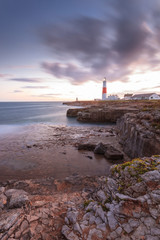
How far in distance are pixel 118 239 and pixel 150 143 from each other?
9.00 meters

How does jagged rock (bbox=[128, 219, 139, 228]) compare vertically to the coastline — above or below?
above

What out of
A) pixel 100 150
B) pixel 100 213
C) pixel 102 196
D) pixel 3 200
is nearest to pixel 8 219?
pixel 3 200

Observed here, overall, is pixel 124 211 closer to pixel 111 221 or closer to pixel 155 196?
pixel 111 221

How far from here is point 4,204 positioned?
5.91m

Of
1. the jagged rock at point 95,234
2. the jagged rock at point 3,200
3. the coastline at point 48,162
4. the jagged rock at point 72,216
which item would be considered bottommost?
the coastline at point 48,162

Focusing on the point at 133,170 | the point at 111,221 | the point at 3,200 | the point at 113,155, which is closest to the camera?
the point at 111,221

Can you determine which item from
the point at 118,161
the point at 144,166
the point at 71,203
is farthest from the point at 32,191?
the point at 118,161

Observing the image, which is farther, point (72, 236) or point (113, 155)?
point (113, 155)

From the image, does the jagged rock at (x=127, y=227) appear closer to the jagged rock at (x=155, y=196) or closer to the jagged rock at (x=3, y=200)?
the jagged rock at (x=155, y=196)

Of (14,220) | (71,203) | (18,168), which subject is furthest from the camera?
(18,168)

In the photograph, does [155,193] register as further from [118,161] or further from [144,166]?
[118,161]

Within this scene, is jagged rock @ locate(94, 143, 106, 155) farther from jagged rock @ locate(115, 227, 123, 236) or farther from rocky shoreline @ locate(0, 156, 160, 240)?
jagged rock @ locate(115, 227, 123, 236)

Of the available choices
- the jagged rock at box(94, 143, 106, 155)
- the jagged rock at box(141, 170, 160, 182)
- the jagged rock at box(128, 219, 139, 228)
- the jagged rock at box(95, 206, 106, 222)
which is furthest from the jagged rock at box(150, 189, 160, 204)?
the jagged rock at box(94, 143, 106, 155)

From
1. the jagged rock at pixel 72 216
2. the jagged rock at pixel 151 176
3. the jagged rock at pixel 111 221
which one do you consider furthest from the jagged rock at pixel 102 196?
the jagged rock at pixel 151 176
